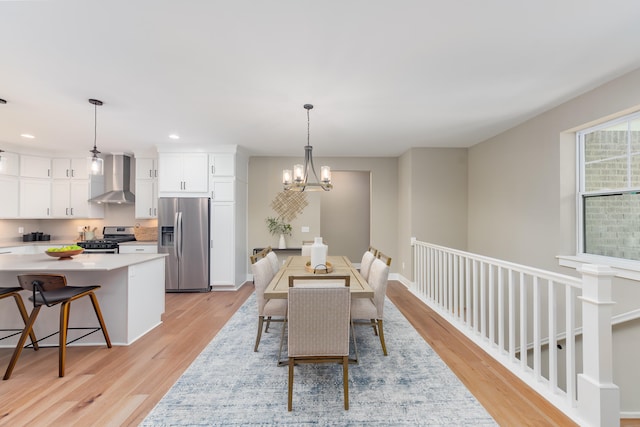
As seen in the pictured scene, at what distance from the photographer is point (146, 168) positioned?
538cm

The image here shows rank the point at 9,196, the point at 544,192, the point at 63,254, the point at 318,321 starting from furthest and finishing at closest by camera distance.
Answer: the point at 9,196, the point at 544,192, the point at 63,254, the point at 318,321

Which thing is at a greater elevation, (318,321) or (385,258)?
(385,258)

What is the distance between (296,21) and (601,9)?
6.02 feet

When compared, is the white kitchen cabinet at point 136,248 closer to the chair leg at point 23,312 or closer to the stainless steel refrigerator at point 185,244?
the stainless steel refrigerator at point 185,244

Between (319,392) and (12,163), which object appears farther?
(12,163)

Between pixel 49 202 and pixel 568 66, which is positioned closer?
pixel 568 66

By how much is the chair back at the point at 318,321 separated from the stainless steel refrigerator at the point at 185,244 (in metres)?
3.45

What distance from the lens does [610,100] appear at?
8.78ft

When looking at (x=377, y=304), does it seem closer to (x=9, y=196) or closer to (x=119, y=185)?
(x=119, y=185)

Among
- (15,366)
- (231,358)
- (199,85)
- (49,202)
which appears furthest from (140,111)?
(49,202)

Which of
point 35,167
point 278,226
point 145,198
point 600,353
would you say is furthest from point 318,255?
point 35,167

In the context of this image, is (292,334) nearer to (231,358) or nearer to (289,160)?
(231,358)

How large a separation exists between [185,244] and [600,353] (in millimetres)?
5042

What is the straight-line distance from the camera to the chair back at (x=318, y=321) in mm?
1901
